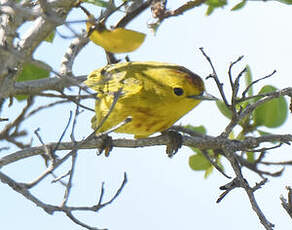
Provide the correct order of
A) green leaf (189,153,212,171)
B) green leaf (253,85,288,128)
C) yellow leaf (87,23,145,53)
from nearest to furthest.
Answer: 1. yellow leaf (87,23,145,53)
2. green leaf (253,85,288,128)
3. green leaf (189,153,212,171)

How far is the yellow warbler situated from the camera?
480cm

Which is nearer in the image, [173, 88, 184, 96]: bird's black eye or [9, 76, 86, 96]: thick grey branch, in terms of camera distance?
[9, 76, 86, 96]: thick grey branch

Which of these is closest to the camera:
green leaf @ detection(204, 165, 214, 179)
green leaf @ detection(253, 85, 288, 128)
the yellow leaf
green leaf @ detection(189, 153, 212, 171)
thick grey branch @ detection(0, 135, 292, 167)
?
the yellow leaf

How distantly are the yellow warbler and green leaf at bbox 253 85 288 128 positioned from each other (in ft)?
2.07

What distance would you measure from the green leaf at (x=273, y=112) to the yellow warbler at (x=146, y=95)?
2.07 ft

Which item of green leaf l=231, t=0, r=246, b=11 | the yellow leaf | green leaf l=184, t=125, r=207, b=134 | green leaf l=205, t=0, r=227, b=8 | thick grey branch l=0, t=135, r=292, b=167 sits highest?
green leaf l=205, t=0, r=227, b=8

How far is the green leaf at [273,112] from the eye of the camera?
15.7 feet

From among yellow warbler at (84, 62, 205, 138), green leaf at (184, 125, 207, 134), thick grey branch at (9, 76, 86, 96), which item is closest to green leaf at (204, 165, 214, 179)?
green leaf at (184, 125, 207, 134)

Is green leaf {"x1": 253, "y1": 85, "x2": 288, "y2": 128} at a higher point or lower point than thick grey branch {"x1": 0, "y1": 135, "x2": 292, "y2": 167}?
higher

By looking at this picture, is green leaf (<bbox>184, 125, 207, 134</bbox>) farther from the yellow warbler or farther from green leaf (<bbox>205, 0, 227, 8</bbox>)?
green leaf (<bbox>205, 0, 227, 8</bbox>)

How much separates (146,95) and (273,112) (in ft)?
3.81

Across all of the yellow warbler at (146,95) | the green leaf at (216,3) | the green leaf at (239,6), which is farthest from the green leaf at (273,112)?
the green leaf at (216,3)

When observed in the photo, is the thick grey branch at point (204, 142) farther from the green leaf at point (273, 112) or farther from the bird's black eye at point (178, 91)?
the bird's black eye at point (178, 91)

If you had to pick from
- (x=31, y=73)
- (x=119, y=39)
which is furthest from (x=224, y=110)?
(x=119, y=39)
